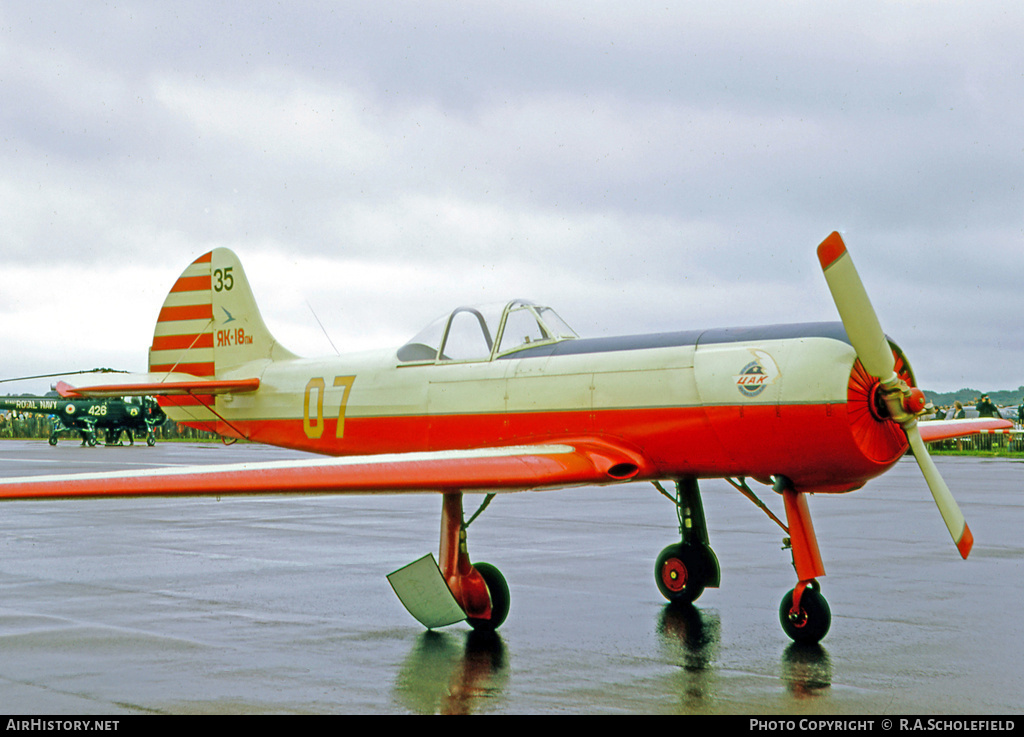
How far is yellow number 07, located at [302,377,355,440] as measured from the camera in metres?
9.38

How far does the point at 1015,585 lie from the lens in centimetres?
911

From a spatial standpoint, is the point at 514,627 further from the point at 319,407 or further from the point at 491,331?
the point at 319,407

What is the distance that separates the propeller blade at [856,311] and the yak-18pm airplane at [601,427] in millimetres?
11

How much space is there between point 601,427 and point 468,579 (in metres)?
1.51

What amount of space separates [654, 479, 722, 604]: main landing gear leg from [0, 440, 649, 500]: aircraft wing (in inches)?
55.5

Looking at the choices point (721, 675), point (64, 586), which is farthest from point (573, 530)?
point (721, 675)

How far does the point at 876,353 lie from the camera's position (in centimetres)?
671

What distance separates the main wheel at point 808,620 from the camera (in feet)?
22.7

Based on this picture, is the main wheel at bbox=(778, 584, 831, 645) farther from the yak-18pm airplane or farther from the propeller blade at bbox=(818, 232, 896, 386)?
the propeller blade at bbox=(818, 232, 896, 386)

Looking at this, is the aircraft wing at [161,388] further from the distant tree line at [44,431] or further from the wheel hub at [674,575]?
the distant tree line at [44,431]

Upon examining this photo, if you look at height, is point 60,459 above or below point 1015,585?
above

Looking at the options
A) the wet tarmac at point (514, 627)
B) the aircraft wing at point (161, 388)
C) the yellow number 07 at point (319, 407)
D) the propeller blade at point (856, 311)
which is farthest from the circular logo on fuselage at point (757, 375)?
the aircraft wing at point (161, 388)
